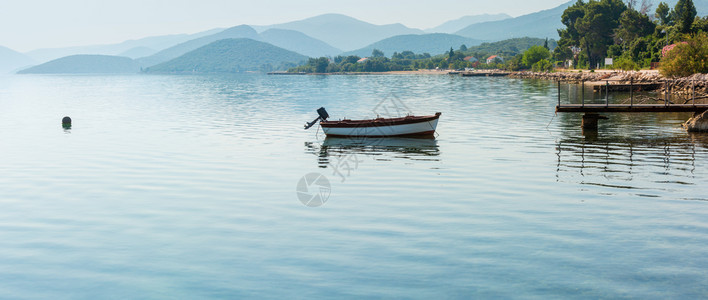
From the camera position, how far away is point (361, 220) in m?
19.3

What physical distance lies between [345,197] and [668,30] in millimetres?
131661

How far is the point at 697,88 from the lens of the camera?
7981cm

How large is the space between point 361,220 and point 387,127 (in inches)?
846

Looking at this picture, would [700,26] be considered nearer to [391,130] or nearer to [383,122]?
[391,130]

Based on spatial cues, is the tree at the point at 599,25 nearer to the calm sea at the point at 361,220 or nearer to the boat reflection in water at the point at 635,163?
the boat reflection in water at the point at 635,163

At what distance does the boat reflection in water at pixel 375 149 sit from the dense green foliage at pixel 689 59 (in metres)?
70.5

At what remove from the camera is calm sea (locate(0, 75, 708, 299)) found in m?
13.8

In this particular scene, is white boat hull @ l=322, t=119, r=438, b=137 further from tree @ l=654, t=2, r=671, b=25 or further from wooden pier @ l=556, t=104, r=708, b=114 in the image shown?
tree @ l=654, t=2, r=671, b=25

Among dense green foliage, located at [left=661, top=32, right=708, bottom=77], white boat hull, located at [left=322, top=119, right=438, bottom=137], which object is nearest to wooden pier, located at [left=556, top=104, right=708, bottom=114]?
white boat hull, located at [left=322, top=119, right=438, bottom=137]

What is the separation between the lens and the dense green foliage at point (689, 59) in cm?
9219

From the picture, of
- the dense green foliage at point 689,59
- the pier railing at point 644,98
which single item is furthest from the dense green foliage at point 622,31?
the dense green foliage at point 689,59

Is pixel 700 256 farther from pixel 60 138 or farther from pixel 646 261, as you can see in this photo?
pixel 60 138

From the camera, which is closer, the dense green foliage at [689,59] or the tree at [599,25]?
the dense green foliage at [689,59]

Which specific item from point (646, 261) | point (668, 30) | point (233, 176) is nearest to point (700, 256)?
point (646, 261)
